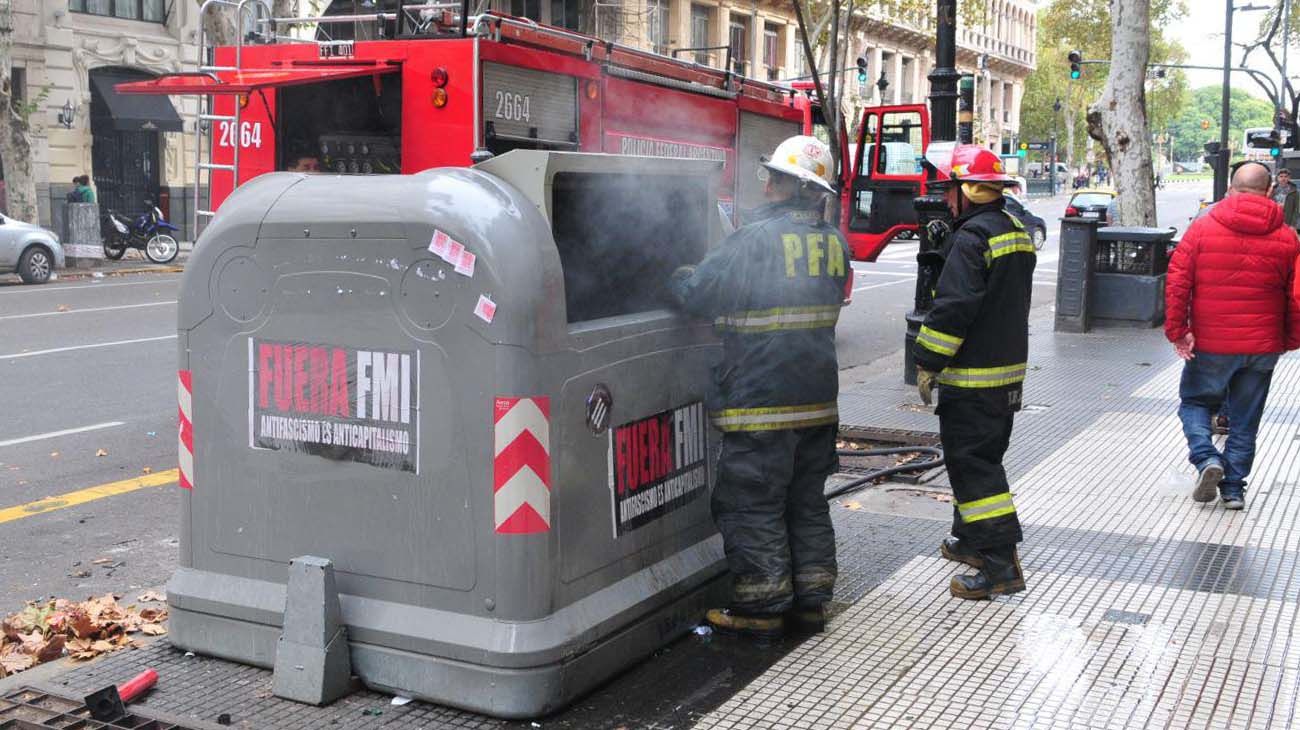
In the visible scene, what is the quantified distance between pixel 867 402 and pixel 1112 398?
1.90 metres

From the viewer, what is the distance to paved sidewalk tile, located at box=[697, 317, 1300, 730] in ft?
13.3

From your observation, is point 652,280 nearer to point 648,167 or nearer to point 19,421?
point 648,167

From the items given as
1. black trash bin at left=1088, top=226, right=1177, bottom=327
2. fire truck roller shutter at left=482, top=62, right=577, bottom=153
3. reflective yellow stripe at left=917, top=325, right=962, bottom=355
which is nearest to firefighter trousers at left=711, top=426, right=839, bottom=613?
reflective yellow stripe at left=917, top=325, right=962, bottom=355

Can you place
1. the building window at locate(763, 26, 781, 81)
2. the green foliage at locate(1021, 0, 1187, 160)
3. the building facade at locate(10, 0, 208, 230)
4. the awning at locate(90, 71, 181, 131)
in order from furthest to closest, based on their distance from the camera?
the green foliage at locate(1021, 0, 1187, 160), the building window at locate(763, 26, 781, 81), the awning at locate(90, 71, 181, 131), the building facade at locate(10, 0, 208, 230)

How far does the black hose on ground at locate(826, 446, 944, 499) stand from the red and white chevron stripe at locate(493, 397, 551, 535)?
9.63 feet

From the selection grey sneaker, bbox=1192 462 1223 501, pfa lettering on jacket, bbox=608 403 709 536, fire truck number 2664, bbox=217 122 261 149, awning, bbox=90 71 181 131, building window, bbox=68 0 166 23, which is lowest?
grey sneaker, bbox=1192 462 1223 501

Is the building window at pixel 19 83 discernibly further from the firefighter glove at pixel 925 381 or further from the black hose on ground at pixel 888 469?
the firefighter glove at pixel 925 381

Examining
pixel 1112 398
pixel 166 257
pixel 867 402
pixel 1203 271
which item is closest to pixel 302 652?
pixel 1203 271

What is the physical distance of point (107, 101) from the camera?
27.3 meters

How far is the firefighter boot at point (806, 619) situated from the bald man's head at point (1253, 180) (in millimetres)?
3677

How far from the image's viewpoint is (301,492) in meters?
4.28

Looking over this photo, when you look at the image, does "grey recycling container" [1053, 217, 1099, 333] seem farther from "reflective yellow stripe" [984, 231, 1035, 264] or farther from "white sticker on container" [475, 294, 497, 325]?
"white sticker on container" [475, 294, 497, 325]

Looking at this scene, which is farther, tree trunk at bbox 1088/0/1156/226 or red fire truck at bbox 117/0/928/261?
tree trunk at bbox 1088/0/1156/226

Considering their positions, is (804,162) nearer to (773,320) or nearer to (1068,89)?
(773,320)
